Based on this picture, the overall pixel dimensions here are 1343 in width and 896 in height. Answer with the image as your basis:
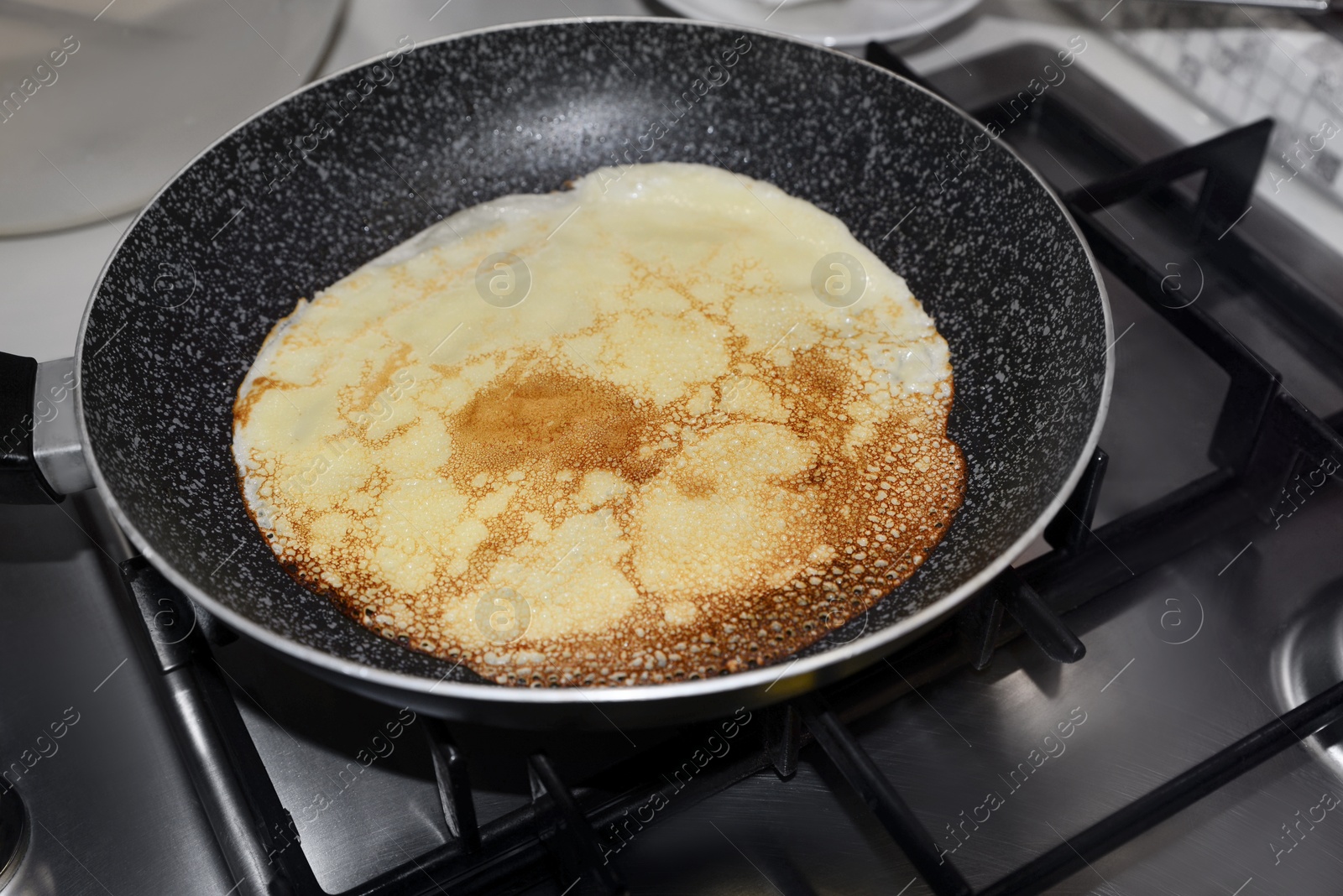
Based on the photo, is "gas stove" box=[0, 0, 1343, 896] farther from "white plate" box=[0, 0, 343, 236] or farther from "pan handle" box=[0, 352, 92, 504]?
"white plate" box=[0, 0, 343, 236]

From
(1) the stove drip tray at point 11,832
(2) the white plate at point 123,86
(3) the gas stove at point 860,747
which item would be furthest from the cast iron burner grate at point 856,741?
(2) the white plate at point 123,86

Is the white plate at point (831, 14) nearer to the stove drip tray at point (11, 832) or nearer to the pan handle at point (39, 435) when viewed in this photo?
the pan handle at point (39, 435)

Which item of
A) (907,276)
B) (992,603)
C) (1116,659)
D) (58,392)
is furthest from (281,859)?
(907,276)

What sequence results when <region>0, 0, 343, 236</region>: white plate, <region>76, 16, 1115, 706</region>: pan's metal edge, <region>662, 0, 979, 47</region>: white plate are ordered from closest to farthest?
<region>76, 16, 1115, 706</region>: pan's metal edge → <region>0, 0, 343, 236</region>: white plate → <region>662, 0, 979, 47</region>: white plate

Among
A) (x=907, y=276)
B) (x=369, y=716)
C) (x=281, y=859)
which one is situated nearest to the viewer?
(x=281, y=859)

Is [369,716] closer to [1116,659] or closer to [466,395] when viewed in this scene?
[466,395]

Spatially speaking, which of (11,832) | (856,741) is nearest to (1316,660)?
(856,741)

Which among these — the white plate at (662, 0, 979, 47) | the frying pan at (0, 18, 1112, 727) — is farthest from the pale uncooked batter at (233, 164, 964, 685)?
the white plate at (662, 0, 979, 47)
